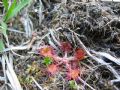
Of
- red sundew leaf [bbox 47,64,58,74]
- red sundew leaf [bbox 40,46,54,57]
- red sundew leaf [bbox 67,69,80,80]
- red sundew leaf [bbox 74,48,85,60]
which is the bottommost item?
red sundew leaf [bbox 67,69,80,80]

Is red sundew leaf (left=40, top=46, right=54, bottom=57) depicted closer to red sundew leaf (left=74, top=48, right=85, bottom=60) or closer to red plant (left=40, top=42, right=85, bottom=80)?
red plant (left=40, top=42, right=85, bottom=80)

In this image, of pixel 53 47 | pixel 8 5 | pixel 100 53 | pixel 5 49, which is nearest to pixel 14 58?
pixel 5 49

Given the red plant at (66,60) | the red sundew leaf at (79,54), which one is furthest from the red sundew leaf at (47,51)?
the red sundew leaf at (79,54)

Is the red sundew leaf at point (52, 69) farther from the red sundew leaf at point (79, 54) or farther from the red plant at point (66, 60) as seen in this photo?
the red sundew leaf at point (79, 54)

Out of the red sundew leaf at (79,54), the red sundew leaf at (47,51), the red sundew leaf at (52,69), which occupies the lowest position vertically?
the red sundew leaf at (52,69)

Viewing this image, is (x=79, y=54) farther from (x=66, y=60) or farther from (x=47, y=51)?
(x=47, y=51)

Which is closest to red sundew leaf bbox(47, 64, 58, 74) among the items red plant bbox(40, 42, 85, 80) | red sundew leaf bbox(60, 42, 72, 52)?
red plant bbox(40, 42, 85, 80)

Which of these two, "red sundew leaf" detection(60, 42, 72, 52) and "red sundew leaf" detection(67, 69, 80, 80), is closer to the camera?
"red sundew leaf" detection(67, 69, 80, 80)

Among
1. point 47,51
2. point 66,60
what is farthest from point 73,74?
point 47,51

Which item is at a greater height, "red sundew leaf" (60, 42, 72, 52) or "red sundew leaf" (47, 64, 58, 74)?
"red sundew leaf" (60, 42, 72, 52)

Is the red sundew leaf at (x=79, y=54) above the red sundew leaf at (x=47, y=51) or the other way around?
the other way around
